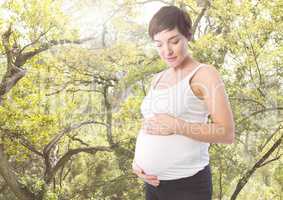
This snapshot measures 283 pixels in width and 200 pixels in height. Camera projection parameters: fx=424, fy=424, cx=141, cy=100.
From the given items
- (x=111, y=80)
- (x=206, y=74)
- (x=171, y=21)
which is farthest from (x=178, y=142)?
(x=111, y=80)

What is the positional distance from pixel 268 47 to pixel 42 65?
3.78 meters

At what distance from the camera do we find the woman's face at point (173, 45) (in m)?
1.33

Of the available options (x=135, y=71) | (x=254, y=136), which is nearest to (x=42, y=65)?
(x=135, y=71)

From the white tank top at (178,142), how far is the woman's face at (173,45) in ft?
0.32

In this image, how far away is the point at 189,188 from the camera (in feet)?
4.25

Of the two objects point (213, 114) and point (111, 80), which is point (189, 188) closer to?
point (213, 114)

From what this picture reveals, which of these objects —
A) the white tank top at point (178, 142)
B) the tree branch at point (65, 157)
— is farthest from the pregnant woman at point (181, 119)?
the tree branch at point (65, 157)

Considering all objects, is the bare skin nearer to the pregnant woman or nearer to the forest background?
the pregnant woman

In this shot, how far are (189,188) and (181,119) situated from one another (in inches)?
8.5

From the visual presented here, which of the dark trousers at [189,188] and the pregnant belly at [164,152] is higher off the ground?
the pregnant belly at [164,152]

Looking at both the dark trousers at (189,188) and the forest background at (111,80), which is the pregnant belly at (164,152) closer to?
the dark trousers at (189,188)


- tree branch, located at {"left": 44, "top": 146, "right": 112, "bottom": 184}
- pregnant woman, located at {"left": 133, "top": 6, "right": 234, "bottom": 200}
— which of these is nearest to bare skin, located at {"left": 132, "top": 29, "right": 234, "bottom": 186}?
pregnant woman, located at {"left": 133, "top": 6, "right": 234, "bottom": 200}

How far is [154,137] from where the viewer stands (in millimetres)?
1387

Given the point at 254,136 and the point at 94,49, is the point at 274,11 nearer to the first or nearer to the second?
the point at 254,136
